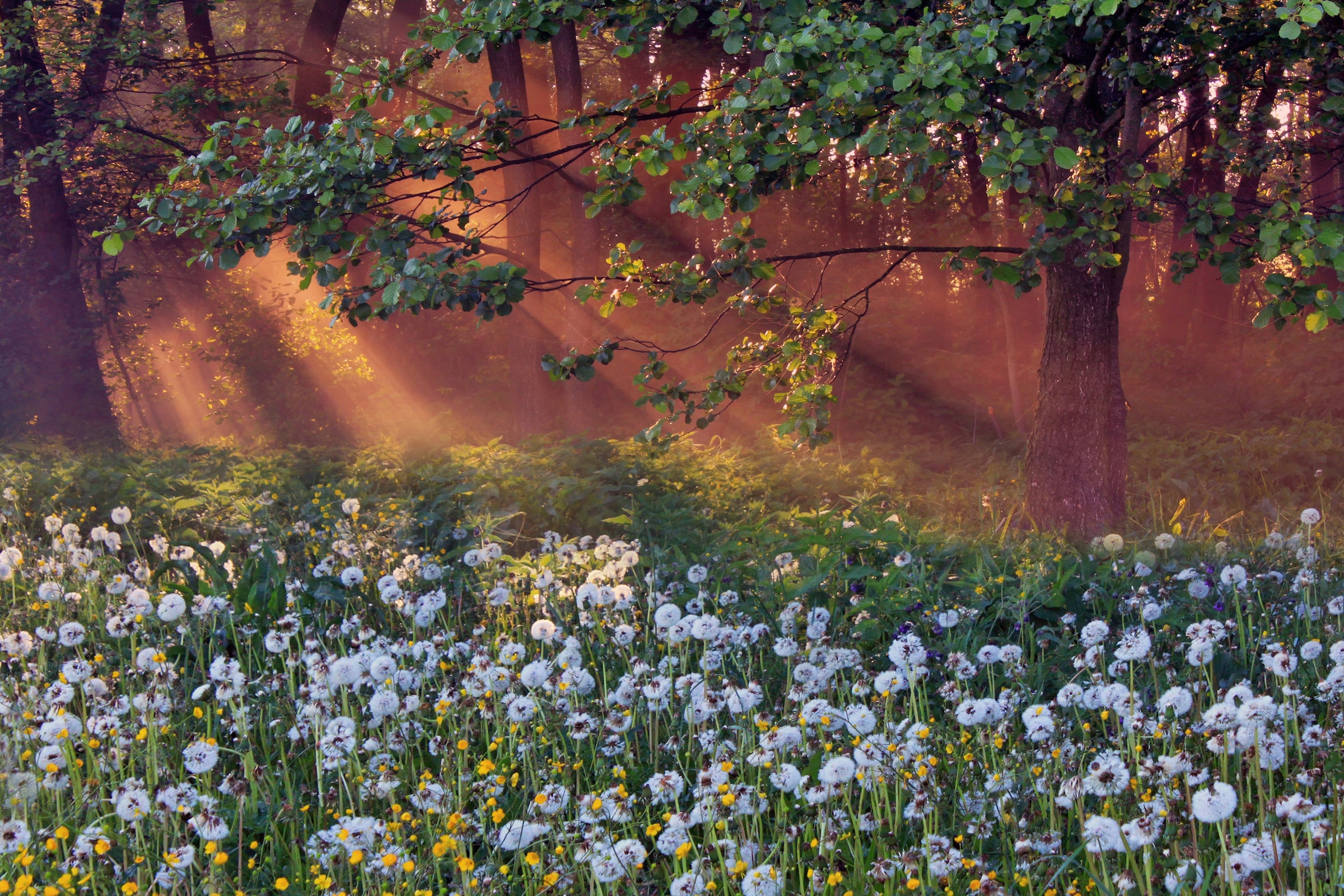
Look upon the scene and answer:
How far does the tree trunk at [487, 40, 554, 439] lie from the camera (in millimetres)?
12906

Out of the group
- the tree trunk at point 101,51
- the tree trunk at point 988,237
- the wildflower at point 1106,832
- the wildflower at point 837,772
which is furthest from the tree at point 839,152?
the tree trunk at point 101,51

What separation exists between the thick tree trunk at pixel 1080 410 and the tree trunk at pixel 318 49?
448 inches

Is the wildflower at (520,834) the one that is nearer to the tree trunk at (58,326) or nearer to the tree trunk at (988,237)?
the tree trunk at (988,237)

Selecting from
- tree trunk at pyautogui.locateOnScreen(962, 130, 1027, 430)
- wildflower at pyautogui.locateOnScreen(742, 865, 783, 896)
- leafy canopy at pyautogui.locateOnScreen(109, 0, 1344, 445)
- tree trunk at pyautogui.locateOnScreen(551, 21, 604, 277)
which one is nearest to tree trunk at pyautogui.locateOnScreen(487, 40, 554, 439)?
tree trunk at pyautogui.locateOnScreen(551, 21, 604, 277)

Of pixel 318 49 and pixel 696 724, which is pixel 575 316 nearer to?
pixel 318 49

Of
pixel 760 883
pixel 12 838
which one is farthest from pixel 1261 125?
pixel 12 838

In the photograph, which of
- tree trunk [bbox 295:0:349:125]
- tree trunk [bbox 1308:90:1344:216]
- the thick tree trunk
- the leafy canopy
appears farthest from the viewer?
tree trunk [bbox 295:0:349:125]

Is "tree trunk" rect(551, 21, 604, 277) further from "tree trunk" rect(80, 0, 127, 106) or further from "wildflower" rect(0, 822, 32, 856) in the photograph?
"wildflower" rect(0, 822, 32, 856)

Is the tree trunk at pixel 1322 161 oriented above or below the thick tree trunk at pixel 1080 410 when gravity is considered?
above

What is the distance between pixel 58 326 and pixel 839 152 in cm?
1437

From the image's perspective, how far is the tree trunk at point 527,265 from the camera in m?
12.9

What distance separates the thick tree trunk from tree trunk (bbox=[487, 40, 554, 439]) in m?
7.31

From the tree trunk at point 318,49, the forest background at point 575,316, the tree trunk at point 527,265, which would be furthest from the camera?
the tree trunk at point 318,49

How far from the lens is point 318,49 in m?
14.6
